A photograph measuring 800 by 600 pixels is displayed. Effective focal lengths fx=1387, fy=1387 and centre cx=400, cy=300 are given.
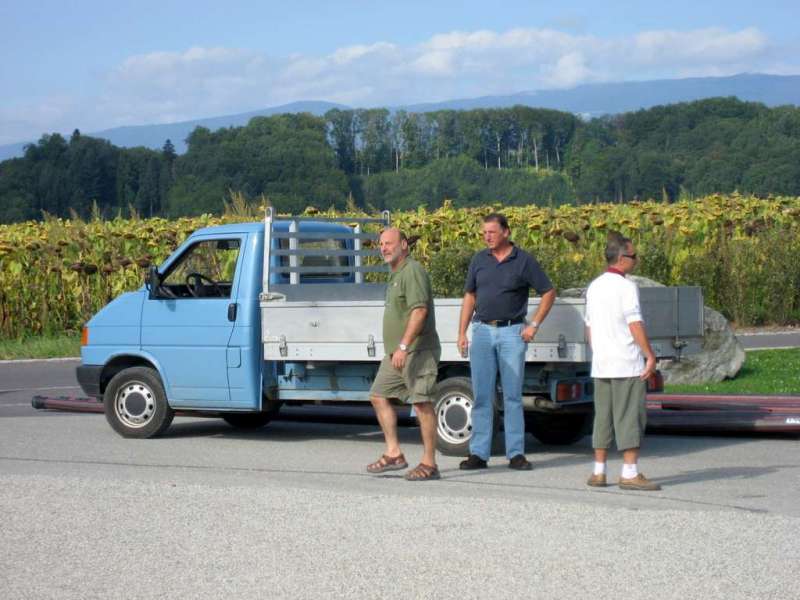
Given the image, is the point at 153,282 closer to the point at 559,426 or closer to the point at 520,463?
the point at 559,426

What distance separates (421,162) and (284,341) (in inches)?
1732

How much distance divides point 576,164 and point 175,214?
2084 cm

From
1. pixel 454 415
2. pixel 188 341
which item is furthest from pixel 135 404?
pixel 454 415

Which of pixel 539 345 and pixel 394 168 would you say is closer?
pixel 539 345

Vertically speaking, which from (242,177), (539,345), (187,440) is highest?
(242,177)

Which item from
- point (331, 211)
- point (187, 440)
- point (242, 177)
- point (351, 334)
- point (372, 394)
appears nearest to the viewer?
point (372, 394)

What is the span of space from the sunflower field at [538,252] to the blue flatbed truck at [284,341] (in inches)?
383

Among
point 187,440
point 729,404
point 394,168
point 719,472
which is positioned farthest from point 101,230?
point 394,168

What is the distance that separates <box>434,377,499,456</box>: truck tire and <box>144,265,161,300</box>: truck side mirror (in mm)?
3110

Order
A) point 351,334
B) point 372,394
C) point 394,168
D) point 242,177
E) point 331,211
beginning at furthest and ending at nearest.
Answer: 1. point 394,168
2. point 242,177
3. point 331,211
4. point 351,334
5. point 372,394

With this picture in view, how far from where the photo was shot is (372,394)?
35.3 ft

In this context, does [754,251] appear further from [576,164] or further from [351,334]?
[576,164]

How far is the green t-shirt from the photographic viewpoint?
10422mm

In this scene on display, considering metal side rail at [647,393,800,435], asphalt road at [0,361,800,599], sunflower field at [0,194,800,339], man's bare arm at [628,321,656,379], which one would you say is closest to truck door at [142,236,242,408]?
asphalt road at [0,361,800,599]
